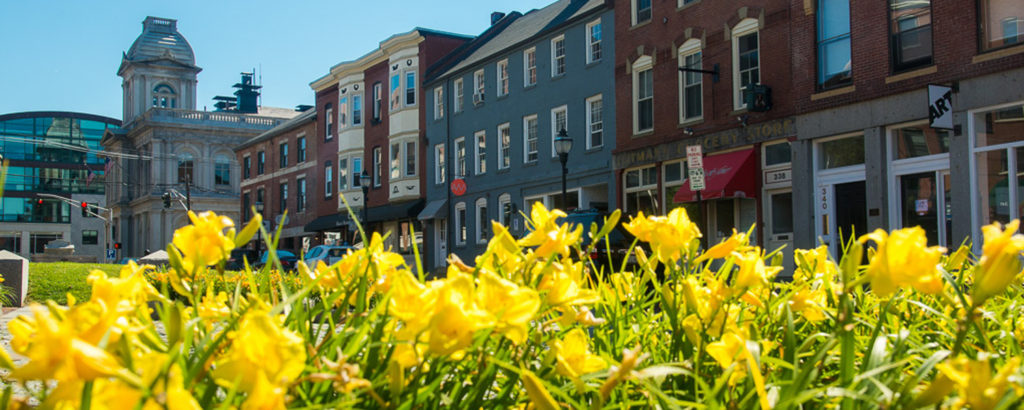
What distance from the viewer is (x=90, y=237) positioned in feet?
350

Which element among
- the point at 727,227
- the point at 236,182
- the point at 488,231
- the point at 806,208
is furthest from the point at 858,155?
the point at 236,182

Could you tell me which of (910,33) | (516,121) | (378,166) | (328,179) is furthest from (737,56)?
(328,179)

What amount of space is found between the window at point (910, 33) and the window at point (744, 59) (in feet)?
12.8

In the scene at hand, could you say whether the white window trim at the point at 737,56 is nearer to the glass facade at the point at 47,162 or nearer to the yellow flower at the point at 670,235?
the yellow flower at the point at 670,235

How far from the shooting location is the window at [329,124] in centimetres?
4784

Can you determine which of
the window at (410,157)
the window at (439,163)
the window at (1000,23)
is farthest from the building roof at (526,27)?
the window at (1000,23)

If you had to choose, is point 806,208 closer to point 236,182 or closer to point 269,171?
point 269,171

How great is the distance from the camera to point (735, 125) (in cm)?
2208

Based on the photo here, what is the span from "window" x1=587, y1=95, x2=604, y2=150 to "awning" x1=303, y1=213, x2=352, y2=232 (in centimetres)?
1877

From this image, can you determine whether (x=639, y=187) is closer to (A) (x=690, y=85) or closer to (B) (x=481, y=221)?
(A) (x=690, y=85)

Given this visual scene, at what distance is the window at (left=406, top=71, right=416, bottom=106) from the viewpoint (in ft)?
131

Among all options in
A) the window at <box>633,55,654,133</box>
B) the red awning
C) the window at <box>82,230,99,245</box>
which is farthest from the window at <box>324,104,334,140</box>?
the window at <box>82,230,99,245</box>

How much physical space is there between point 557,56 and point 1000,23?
52.3 feet

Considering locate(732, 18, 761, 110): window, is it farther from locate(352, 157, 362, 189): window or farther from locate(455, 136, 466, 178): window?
locate(352, 157, 362, 189): window
